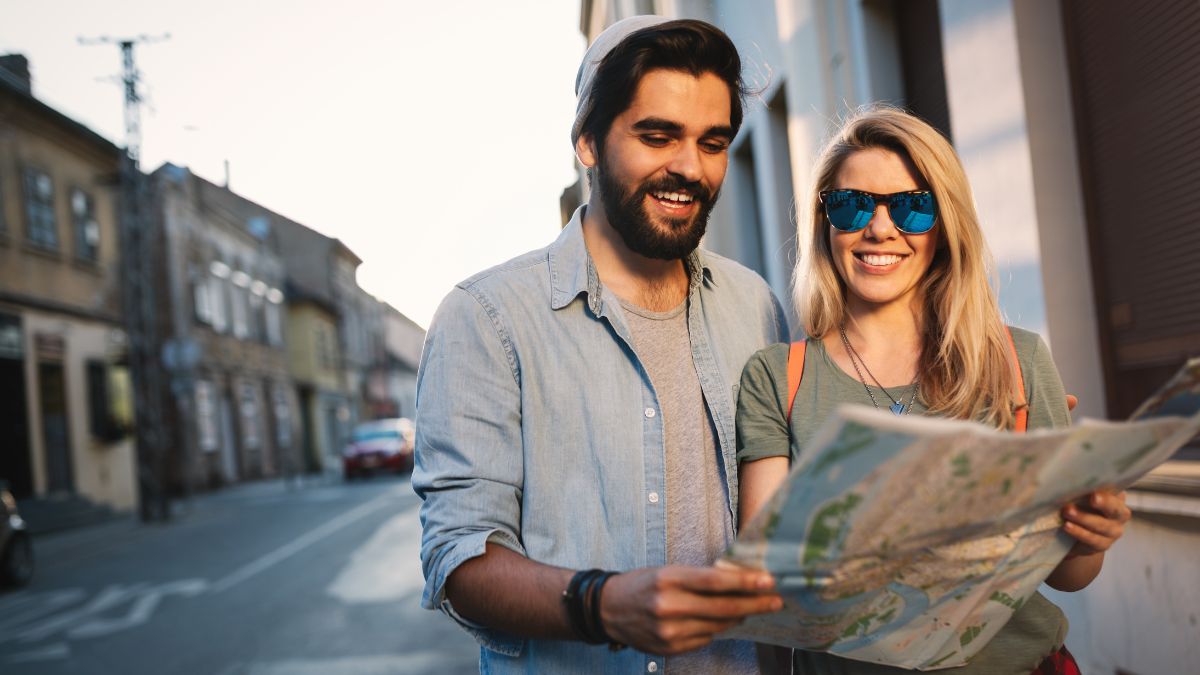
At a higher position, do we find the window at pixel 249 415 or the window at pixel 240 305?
the window at pixel 240 305

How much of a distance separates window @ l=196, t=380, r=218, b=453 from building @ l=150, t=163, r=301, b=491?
0.03m

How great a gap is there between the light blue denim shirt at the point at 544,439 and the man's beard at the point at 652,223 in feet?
0.42

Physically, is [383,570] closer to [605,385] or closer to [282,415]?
[605,385]

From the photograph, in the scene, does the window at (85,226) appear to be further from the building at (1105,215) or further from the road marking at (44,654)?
the building at (1105,215)

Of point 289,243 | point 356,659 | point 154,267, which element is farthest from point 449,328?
point 289,243

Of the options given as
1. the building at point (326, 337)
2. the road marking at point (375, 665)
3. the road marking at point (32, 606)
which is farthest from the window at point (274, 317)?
the road marking at point (375, 665)

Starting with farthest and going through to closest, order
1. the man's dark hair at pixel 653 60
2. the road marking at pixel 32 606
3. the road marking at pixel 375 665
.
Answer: the road marking at pixel 32 606
the road marking at pixel 375 665
the man's dark hair at pixel 653 60

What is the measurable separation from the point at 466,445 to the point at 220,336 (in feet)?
112

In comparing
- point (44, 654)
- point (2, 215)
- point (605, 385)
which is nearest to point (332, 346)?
point (2, 215)

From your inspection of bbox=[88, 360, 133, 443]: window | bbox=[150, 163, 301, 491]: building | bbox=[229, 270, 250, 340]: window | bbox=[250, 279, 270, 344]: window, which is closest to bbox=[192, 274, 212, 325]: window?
bbox=[150, 163, 301, 491]: building

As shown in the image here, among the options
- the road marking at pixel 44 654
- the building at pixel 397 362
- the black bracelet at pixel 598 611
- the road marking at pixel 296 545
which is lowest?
the road marking at pixel 296 545

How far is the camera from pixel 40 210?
21547mm

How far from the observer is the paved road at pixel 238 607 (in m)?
6.94

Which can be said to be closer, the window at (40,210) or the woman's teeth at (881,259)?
the woman's teeth at (881,259)
